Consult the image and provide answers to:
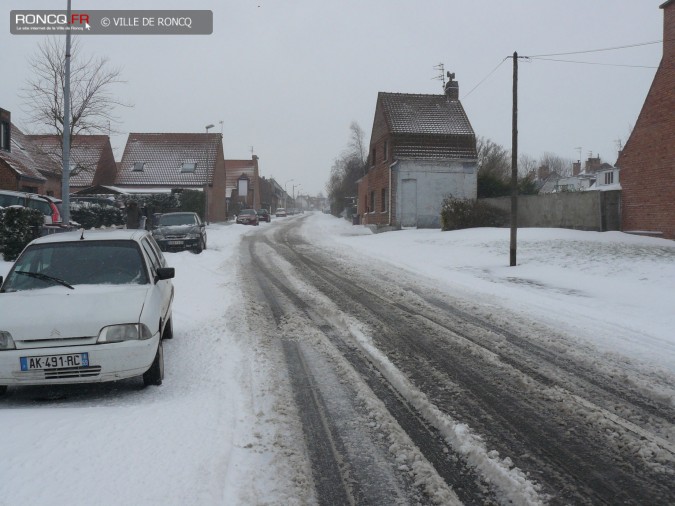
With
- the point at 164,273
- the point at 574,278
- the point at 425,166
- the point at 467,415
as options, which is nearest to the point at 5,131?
the point at 425,166

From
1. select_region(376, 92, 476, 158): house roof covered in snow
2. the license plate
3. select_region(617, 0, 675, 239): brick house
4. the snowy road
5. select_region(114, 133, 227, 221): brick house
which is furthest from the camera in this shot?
select_region(114, 133, 227, 221): brick house

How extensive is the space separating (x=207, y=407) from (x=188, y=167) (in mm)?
47718

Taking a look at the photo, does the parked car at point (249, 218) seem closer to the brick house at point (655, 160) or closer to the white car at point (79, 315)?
the brick house at point (655, 160)


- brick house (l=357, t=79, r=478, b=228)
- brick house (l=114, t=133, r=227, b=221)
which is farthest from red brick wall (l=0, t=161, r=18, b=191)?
brick house (l=357, t=79, r=478, b=228)

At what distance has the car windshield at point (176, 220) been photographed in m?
21.2

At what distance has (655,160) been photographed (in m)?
19.0

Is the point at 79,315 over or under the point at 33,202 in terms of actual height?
under

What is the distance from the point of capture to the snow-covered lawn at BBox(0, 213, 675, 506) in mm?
3406

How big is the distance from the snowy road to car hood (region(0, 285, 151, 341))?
1857mm

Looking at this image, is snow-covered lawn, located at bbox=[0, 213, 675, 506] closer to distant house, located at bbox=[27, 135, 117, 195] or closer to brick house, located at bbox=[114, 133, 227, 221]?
distant house, located at bbox=[27, 135, 117, 195]

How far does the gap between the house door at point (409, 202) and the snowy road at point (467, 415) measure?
23518 mm

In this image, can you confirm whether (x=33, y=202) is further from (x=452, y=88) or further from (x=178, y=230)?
(x=452, y=88)

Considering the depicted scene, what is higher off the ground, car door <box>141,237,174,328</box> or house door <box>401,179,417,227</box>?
house door <box>401,179,417,227</box>

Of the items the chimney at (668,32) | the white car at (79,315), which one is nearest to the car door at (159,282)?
the white car at (79,315)
